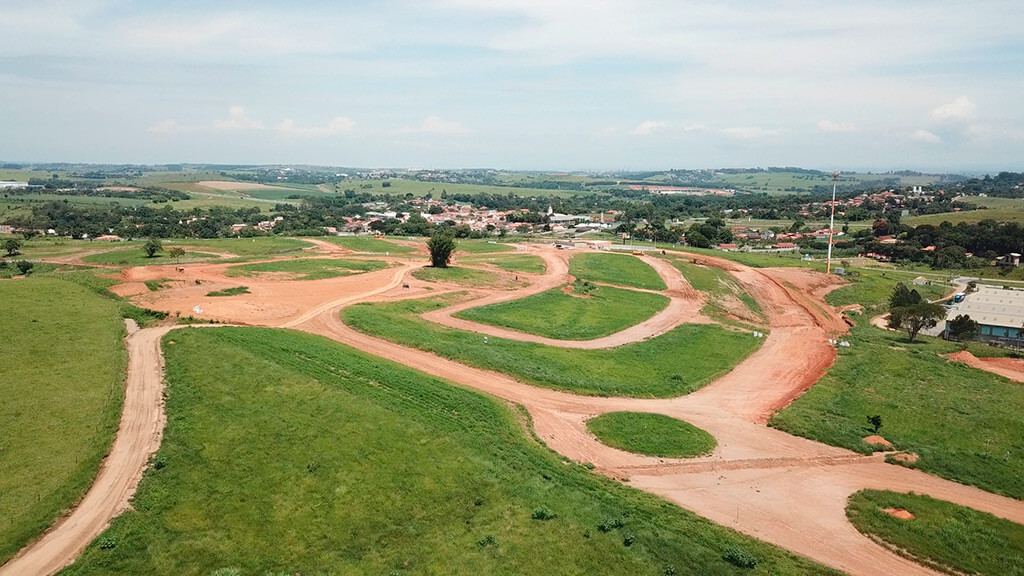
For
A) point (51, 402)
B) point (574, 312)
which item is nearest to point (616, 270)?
point (574, 312)

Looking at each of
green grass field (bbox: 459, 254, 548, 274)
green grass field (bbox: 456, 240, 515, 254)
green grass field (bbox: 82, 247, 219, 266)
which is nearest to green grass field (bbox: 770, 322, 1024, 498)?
green grass field (bbox: 459, 254, 548, 274)

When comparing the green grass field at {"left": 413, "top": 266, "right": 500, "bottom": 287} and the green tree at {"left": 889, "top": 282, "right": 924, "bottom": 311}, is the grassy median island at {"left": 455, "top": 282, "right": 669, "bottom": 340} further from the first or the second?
the green tree at {"left": 889, "top": 282, "right": 924, "bottom": 311}

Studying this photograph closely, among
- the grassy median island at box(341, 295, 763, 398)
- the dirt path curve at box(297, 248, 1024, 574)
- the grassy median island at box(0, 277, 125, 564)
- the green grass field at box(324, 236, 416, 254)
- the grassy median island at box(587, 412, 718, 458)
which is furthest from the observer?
the green grass field at box(324, 236, 416, 254)

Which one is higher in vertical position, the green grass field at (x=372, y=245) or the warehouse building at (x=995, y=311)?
the green grass field at (x=372, y=245)

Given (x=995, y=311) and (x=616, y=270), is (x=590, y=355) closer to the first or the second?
(x=616, y=270)

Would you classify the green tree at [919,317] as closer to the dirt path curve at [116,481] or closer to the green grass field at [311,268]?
the dirt path curve at [116,481]

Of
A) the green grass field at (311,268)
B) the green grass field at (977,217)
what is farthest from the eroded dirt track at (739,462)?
the green grass field at (977,217)
